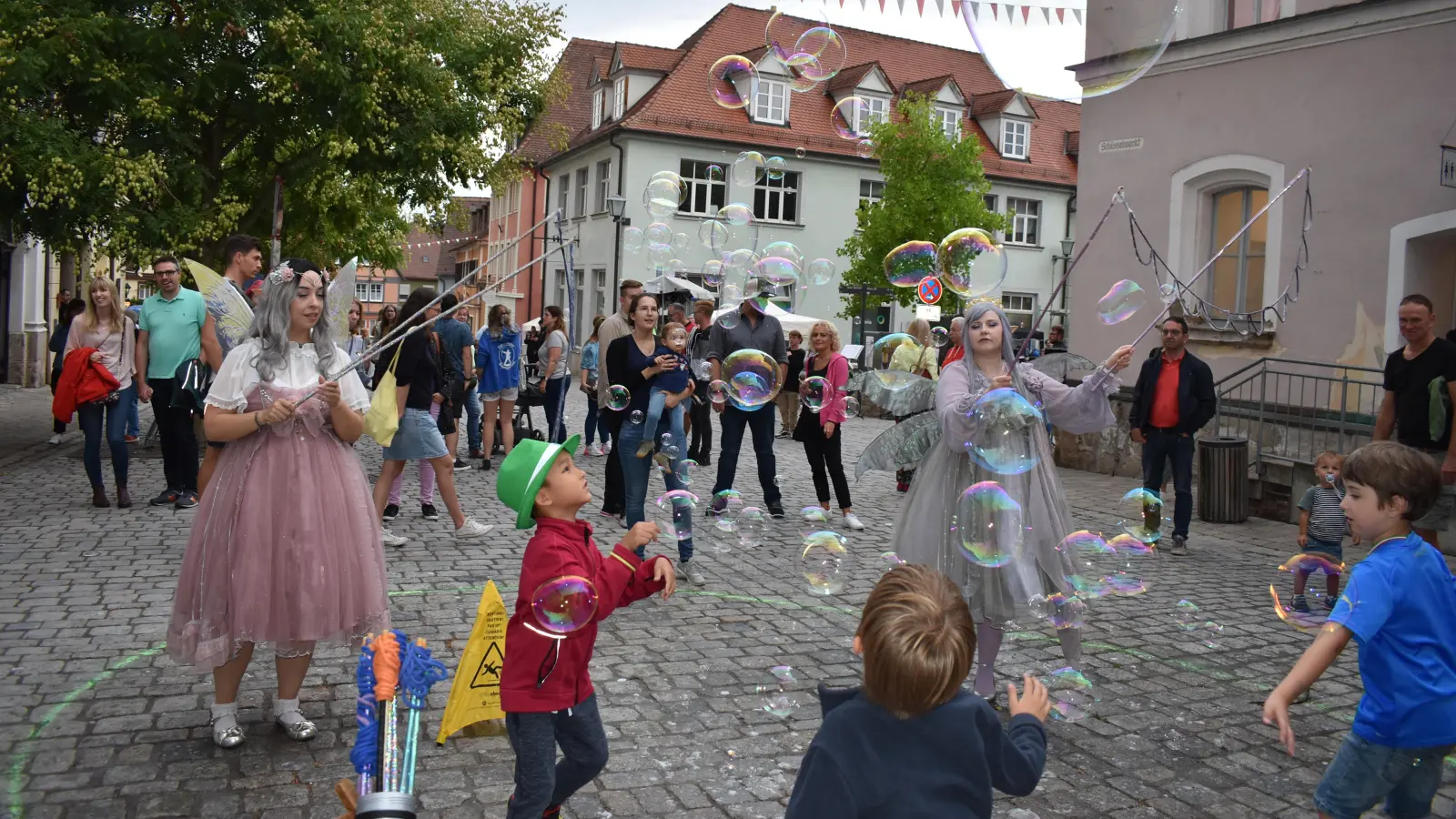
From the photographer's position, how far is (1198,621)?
268 inches

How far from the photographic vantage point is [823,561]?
17.7 feet

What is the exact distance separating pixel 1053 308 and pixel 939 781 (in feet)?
140

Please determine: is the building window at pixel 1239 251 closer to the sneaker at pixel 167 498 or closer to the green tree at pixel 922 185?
the sneaker at pixel 167 498

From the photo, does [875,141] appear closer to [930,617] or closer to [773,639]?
[773,639]

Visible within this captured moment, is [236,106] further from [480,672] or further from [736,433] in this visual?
[480,672]

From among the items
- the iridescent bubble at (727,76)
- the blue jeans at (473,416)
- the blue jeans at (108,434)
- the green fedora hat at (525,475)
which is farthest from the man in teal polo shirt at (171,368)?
the green fedora hat at (525,475)

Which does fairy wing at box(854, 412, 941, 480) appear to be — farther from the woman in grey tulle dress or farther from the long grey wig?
the long grey wig

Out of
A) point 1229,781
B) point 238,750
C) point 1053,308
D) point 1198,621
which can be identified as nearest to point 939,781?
point 1229,781

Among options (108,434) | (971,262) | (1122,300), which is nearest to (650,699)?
(971,262)

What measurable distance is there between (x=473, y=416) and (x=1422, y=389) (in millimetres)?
9593

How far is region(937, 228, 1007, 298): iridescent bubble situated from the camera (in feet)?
22.7

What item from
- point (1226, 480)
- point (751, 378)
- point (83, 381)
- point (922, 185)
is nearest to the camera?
point (751, 378)

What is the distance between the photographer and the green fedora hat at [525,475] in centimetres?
334

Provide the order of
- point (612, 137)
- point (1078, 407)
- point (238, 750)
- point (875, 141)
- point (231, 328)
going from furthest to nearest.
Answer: point (612, 137), point (875, 141), point (1078, 407), point (231, 328), point (238, 750)
